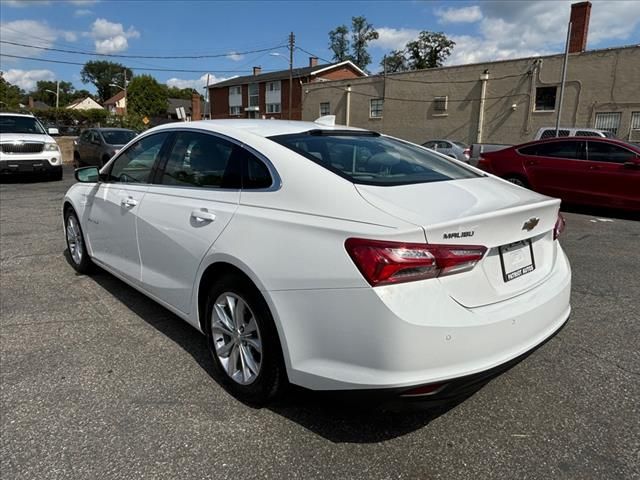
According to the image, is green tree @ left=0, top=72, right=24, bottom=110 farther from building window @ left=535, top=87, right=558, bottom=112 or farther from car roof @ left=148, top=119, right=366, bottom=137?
car roof @ left=148, top=119, right=366, bottom=137

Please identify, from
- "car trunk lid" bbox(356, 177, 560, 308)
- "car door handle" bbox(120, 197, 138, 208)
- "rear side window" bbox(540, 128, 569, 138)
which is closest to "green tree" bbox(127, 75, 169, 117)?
"rear side window" bbox(540, 128, 569, 138)

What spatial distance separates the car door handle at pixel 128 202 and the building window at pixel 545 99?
26.6 meters

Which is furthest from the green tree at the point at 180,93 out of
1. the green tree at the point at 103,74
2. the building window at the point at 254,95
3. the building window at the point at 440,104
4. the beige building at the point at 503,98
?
the building window at the point at 440,104

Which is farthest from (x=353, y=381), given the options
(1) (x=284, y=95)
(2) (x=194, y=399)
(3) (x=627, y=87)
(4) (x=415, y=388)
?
(1) (x=284, y=95)

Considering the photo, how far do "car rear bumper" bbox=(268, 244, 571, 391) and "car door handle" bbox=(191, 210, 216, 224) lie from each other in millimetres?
711

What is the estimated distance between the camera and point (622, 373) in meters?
3.13

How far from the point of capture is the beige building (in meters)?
23.4

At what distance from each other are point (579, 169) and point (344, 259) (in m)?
9.03

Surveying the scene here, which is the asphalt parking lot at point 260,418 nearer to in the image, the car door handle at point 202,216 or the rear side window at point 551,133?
the car door handle at point 202,216

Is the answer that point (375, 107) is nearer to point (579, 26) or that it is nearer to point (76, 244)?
point (579, 26)

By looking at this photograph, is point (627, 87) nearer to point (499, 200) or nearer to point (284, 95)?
point (499, 200)

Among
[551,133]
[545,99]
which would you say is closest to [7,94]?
[545,99]

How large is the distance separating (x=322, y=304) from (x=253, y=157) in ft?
3.45

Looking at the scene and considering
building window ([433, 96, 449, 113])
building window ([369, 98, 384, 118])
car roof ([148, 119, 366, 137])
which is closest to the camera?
A: car roof ([148, 119, 366, 137])
